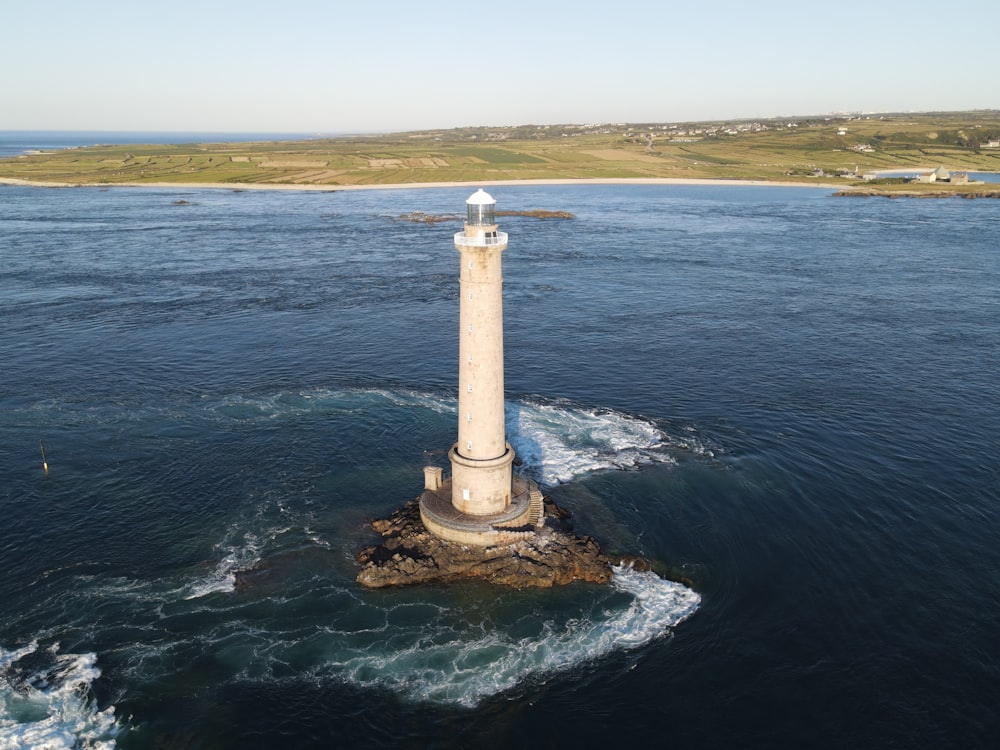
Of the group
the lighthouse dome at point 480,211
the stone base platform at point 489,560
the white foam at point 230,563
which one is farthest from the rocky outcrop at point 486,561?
the lighthouse dome at point 480,211

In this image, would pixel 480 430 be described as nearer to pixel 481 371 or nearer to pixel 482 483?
pixel 482 483

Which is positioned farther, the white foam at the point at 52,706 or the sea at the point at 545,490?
the sea at the point at 545,490

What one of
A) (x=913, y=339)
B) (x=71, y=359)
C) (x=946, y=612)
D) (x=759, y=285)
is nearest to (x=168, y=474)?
(x=71, y=359)

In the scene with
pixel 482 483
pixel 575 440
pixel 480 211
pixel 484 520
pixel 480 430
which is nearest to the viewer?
pixel 480 211

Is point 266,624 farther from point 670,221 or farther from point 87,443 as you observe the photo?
point 670,221

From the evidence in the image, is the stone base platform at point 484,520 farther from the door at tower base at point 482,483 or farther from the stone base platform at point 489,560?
the door at tower base at point 482,483

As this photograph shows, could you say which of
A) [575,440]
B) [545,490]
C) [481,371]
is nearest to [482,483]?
[481,371]
